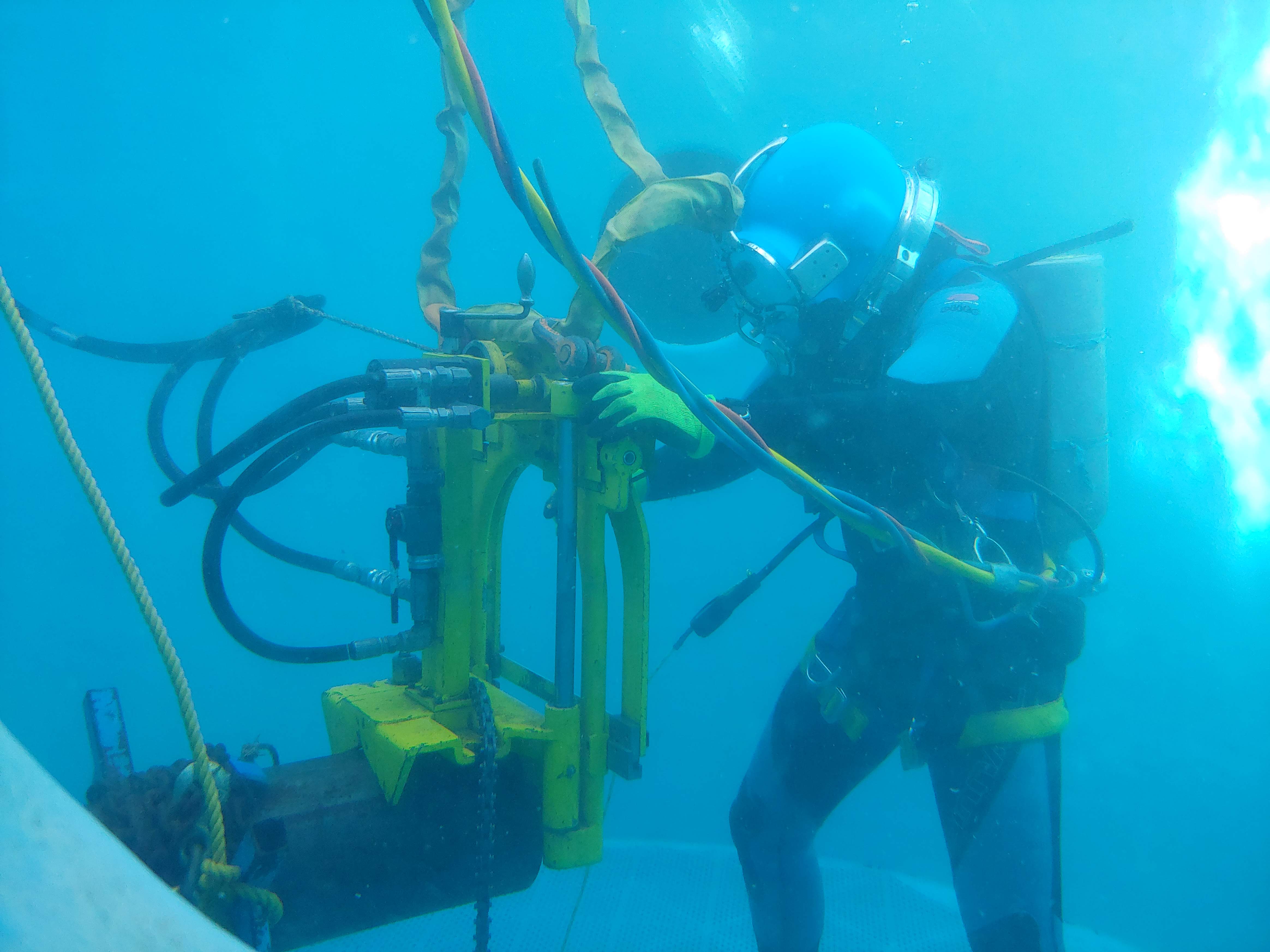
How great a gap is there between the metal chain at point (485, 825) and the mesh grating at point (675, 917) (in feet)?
7.48

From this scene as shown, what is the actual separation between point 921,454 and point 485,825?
1537mm

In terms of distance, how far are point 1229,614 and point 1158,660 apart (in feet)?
2.10

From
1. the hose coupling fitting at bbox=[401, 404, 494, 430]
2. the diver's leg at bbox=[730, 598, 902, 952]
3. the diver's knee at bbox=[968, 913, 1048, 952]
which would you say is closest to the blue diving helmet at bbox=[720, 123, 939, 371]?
the hose coupling fitting at bbox=[401, 404, 494, 430]

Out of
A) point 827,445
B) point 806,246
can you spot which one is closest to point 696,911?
point 827,445

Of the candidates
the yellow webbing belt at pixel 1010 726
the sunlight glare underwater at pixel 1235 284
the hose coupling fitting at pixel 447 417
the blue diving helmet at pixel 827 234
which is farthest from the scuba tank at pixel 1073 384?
the sunlight glare underwater at pixel 1235 284

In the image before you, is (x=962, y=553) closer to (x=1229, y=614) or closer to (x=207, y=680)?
(x=1229, y=614)

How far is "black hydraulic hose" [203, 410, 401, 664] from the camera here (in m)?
1.44

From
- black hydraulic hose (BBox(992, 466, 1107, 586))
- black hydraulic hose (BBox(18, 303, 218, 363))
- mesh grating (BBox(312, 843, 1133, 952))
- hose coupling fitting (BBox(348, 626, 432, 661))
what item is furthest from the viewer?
mesh grating (BBox(312, 843, 1133, 952))

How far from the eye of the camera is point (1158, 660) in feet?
17.2

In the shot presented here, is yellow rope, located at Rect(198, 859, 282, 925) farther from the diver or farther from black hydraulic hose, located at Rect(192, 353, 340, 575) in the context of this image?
the diver

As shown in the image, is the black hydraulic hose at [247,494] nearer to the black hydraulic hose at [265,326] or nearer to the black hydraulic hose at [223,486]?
Result: the black hydraulic hose at [223,486]

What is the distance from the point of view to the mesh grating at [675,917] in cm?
377

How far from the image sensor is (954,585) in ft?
6.72

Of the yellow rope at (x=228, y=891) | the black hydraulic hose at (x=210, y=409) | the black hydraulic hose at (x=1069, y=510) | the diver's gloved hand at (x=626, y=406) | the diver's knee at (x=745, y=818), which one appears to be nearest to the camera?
the yellow rope at (x=228, y=891)
